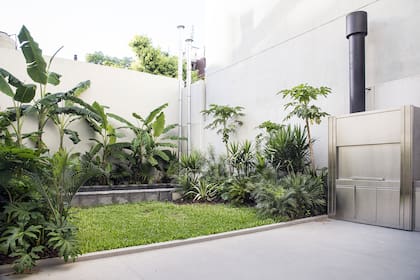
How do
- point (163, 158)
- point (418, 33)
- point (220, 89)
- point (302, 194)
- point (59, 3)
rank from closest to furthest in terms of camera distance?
point (418, 33), point (302, 194), point (163, 158), point (220, 89), point (59, 3)

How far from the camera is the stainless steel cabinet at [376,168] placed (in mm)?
4727

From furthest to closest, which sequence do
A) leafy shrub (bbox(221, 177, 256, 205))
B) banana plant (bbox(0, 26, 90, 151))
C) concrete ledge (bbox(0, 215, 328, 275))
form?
leafy shrub (bbox(221, 177, 256, 205)) → banana plant (bbox(0, 26, 90, 151)) → concrete ledge (bbox(0, 215, 328, 275))

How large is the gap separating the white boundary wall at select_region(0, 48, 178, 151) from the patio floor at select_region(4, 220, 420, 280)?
6.07 metres

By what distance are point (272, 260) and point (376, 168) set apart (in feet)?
9.34

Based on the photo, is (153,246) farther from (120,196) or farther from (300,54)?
(300,54)

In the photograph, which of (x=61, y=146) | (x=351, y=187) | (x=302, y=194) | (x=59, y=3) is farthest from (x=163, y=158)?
(x=59, y=3)

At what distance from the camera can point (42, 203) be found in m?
3.60

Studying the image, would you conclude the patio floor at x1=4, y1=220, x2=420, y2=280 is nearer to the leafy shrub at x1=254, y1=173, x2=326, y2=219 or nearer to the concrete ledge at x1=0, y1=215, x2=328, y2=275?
the concrete ledge at x1=0, y1=215, x2=328, y2=275

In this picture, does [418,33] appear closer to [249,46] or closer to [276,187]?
[276,187]

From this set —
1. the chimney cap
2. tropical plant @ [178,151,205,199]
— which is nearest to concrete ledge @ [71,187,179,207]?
tropical plant @ [178,151,205,199]

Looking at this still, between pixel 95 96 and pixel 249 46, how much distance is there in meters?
4.71

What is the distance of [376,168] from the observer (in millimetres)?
5176

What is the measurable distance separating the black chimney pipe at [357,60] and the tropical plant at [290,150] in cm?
123

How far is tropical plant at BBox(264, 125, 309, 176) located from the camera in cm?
646
